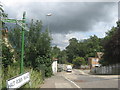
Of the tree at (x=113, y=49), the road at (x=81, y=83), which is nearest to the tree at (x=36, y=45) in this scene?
the road at (x=81, y=83)

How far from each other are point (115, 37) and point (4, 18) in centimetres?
2133

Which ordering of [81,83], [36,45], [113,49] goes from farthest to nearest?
[113,49], [36,45], [81,83]

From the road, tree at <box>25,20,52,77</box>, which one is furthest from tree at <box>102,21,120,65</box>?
tree at <box>25,20,52,77</box>

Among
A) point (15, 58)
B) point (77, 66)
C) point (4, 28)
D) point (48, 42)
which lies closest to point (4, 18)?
point (4, 28)

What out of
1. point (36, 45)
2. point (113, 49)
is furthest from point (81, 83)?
point (113, 49)

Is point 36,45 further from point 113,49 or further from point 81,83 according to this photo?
point 113,49

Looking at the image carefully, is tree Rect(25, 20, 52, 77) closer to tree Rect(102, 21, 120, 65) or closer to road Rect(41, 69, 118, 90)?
road Rect(41, 69, 118, 90)

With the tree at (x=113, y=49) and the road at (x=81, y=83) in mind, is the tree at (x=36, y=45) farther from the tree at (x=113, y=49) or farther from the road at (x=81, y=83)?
the tree at (x=113, y=49)

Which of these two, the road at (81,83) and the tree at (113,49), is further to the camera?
the tree at (113,49)

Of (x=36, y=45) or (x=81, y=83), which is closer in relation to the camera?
(x=81, y=83)

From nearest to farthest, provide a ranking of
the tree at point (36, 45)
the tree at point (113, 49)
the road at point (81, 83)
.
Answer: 1. the road at point (81, 83)
2. the tree at point (36, 45)
3. the tree at point (113, 49)

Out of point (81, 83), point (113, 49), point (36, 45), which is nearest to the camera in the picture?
point (81, 83)

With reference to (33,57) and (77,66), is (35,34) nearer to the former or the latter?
(33,57)

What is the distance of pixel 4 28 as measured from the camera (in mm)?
8242
